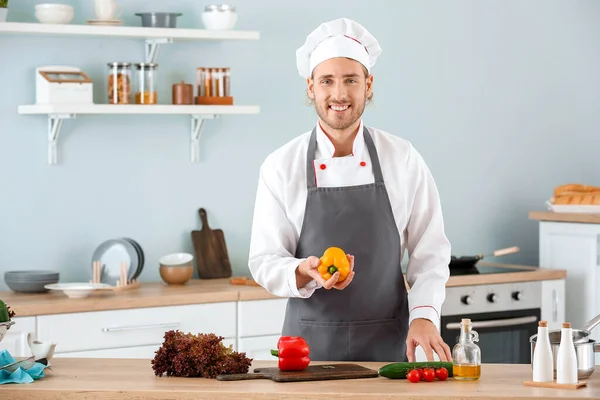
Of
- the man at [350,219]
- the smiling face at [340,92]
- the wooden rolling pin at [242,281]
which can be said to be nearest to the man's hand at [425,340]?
the man at [350,219]

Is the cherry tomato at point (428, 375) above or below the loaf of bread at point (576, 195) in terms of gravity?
below

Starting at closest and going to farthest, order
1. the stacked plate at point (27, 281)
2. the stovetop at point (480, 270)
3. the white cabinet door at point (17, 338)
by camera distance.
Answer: the white cabinet door at point (17, 338) < the stacked plate at point (27, 281) < the stovetop at point (480, 270)

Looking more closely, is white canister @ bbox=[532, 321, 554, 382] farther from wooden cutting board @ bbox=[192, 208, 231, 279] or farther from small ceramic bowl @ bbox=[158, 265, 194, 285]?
wooden cutting board @ bbox=[192, 208, 231, 279]

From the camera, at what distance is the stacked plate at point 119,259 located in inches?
187

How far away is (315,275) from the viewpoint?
9.57 feet

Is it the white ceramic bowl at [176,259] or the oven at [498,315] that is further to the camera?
the oven at [498,315]

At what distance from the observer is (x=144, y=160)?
5.01 m

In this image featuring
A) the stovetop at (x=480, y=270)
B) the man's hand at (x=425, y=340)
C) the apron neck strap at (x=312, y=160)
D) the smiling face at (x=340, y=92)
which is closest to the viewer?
the man's hand at (x=425, y=340)

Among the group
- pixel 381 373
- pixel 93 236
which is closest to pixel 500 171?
pixel 93 236

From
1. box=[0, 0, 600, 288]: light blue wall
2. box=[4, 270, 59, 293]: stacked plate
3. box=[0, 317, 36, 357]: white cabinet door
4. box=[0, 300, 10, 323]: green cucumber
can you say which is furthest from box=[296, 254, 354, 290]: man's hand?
box=[4, 270, 59, 293]: stacked plate

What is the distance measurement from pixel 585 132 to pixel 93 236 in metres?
3.06

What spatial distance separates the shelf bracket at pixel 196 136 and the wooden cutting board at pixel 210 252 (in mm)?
274

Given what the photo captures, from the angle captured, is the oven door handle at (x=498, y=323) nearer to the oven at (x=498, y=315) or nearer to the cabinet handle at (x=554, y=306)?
the oven at (x=498, y=315)

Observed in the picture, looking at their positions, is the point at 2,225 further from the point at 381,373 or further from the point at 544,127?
the point at 544,127
